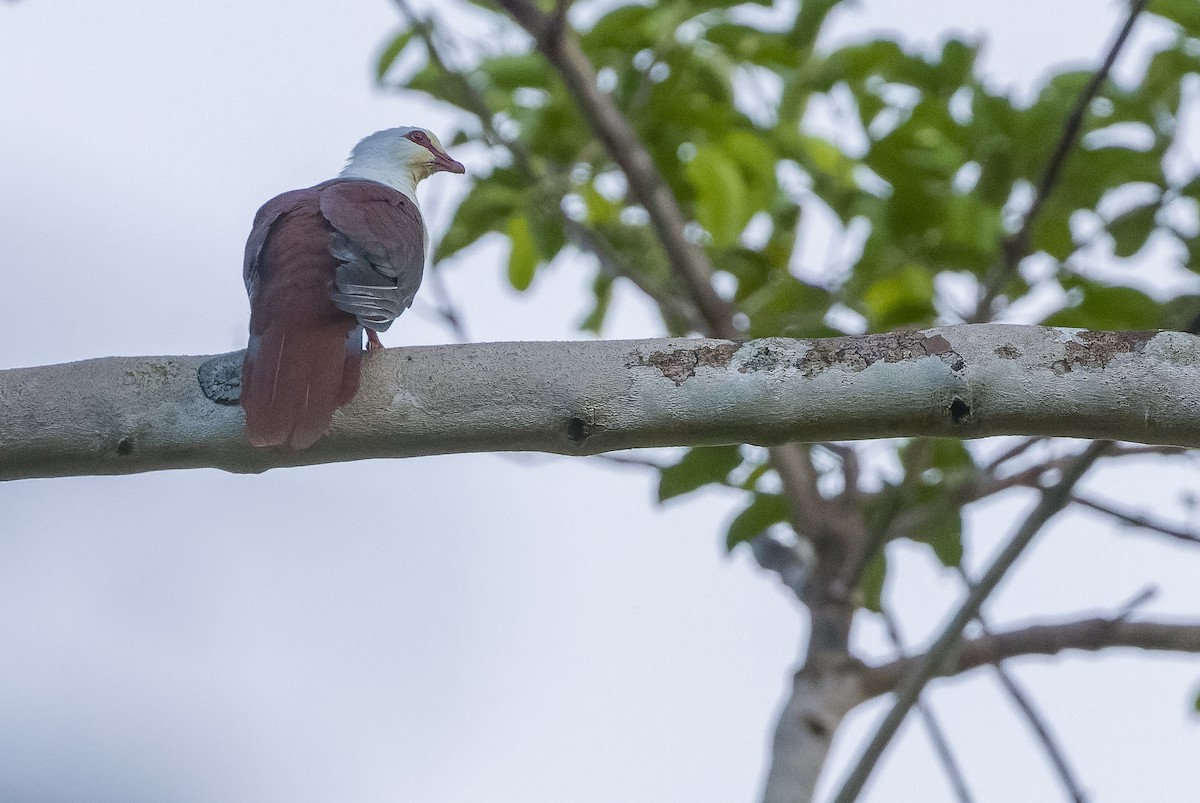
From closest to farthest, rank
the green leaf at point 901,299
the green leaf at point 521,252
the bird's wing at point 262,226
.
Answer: the bird's wing at point 262,226 → the green leaf at point 901,299 → the green leaf at point 521,252

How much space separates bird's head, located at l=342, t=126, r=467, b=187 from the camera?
11.5 feet

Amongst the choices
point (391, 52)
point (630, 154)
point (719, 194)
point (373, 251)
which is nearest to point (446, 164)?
point (391, 52)

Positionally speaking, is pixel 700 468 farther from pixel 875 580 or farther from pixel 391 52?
pixel 391 52

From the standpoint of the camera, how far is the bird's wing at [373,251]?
2.25m

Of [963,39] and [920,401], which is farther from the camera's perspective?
[963,39]

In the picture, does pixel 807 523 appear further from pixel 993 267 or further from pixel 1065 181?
pixel 1065 181

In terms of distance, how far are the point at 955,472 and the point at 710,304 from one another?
0.77m

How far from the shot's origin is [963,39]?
347 centimetres

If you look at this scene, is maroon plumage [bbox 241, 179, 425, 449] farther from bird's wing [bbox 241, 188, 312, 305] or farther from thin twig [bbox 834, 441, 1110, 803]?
thin twig [bbox 834, 441, 1110, 803]

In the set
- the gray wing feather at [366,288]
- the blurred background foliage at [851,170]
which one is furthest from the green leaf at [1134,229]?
the gray wing feather at [366,288]

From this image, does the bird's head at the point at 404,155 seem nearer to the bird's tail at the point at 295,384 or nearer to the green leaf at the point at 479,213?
the green leaf at the point at 479,213

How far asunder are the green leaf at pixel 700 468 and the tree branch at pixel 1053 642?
72cm

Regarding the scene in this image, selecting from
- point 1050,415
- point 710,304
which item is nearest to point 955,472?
point 710,304

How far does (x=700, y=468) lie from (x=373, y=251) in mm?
867
